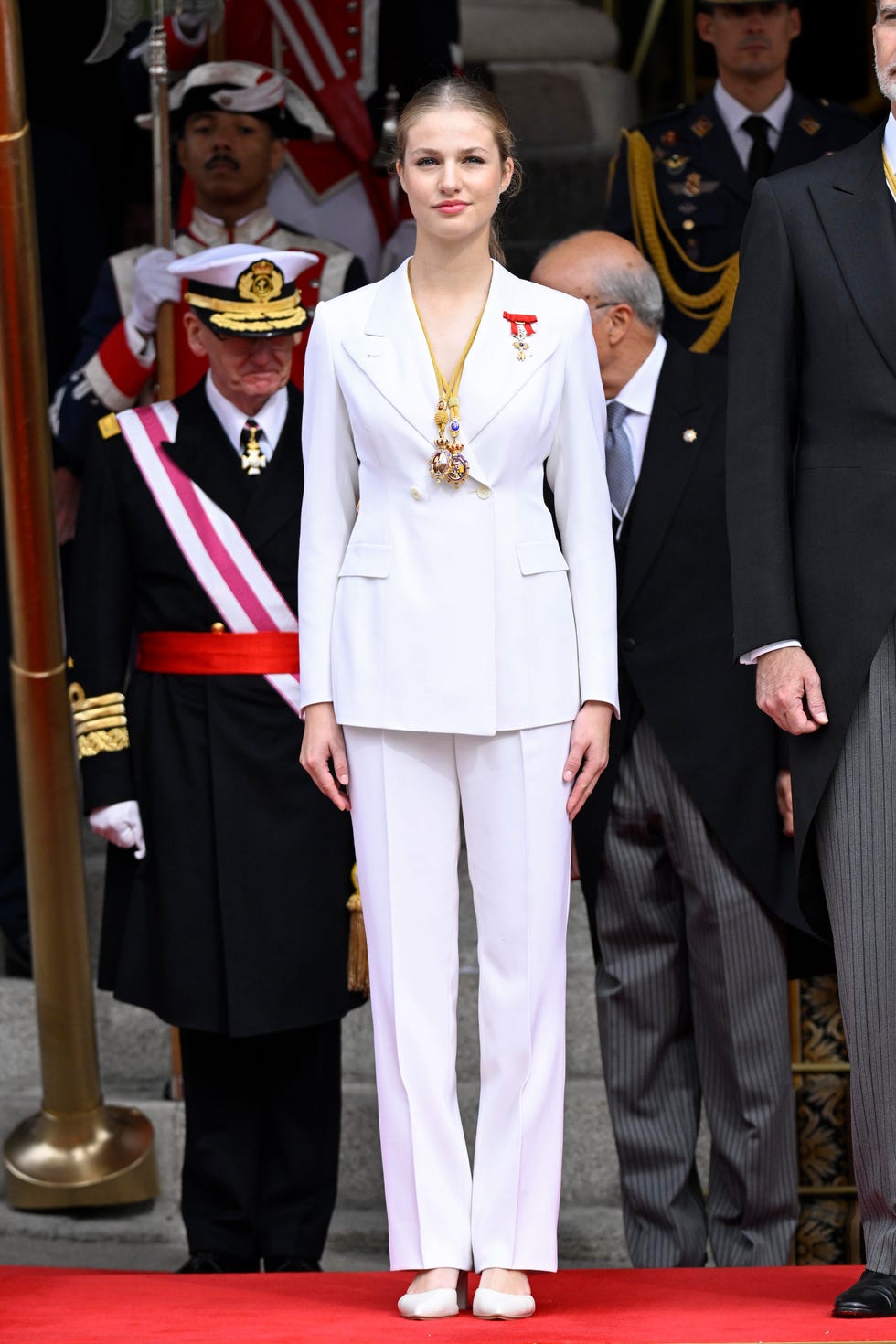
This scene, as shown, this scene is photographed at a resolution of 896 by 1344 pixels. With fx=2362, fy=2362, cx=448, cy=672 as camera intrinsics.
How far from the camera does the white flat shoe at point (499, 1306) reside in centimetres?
297

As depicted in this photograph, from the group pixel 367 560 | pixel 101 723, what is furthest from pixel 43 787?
pixel 367 560

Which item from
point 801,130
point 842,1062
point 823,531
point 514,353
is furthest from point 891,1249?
point 801,130

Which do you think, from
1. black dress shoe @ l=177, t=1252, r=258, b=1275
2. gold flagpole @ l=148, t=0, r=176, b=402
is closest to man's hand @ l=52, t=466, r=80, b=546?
gold flagpole @ l=148, t=0, r=176, b=402

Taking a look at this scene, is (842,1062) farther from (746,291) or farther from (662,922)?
(746,291)

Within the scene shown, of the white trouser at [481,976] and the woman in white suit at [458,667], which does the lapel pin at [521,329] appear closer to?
the woman in white suit at [458,667]

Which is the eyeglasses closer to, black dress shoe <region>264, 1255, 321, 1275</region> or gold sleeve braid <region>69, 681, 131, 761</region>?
gold sleeve braid <region>69, 681, 131, 761</region>

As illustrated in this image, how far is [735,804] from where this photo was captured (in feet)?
12.7

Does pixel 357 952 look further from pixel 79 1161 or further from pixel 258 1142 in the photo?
pixel 79 1161

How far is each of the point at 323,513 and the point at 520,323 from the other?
36 centimetres

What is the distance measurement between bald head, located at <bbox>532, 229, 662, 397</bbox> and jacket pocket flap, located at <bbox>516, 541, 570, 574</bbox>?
0.91m

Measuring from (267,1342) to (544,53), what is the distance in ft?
16.4

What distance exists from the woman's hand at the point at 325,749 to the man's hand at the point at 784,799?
104cm

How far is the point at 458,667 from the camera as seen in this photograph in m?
3.00

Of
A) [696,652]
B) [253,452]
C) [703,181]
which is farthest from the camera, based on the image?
[703,181]
